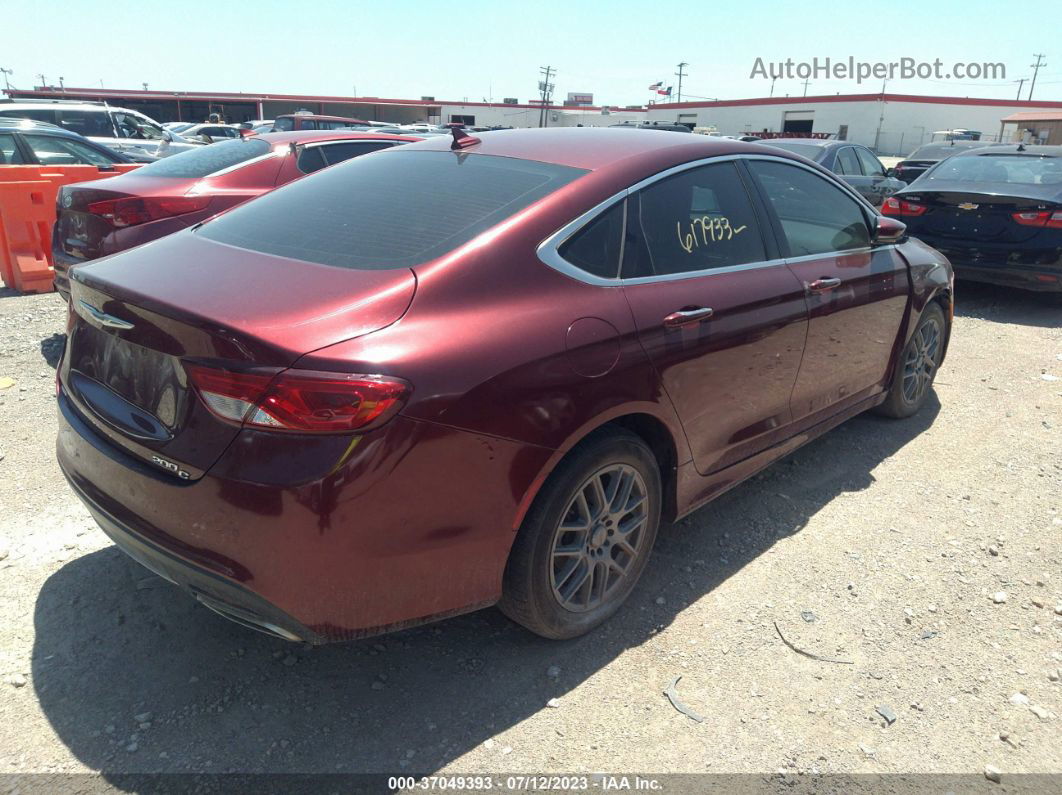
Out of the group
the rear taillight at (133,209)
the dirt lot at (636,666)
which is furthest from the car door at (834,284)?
the rear taillight at (133,209)

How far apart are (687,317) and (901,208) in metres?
6.53

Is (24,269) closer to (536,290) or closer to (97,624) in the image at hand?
(97,624)

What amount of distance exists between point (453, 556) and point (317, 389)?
2.13 ft

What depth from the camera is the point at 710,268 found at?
10.4 ft

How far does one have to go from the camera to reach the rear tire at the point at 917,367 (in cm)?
482

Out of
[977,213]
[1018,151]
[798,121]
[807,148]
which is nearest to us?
[977,213]

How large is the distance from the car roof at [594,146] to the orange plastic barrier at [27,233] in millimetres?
5839

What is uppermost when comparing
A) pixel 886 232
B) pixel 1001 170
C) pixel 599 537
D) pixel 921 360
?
pixel 1001 170

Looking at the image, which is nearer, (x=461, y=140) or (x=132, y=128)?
(x=461, y=140)

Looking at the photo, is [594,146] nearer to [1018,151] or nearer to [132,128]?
[1018,151]

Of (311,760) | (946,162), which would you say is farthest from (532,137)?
(946,162)

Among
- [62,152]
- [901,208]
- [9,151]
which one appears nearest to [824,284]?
[901,208]

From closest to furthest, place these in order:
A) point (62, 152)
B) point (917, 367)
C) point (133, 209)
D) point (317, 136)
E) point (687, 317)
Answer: point (687, 317) < point (917, 367) < point (133, 209) < point (317, 136) < point (62, 152)

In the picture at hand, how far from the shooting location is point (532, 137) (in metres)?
3.37
